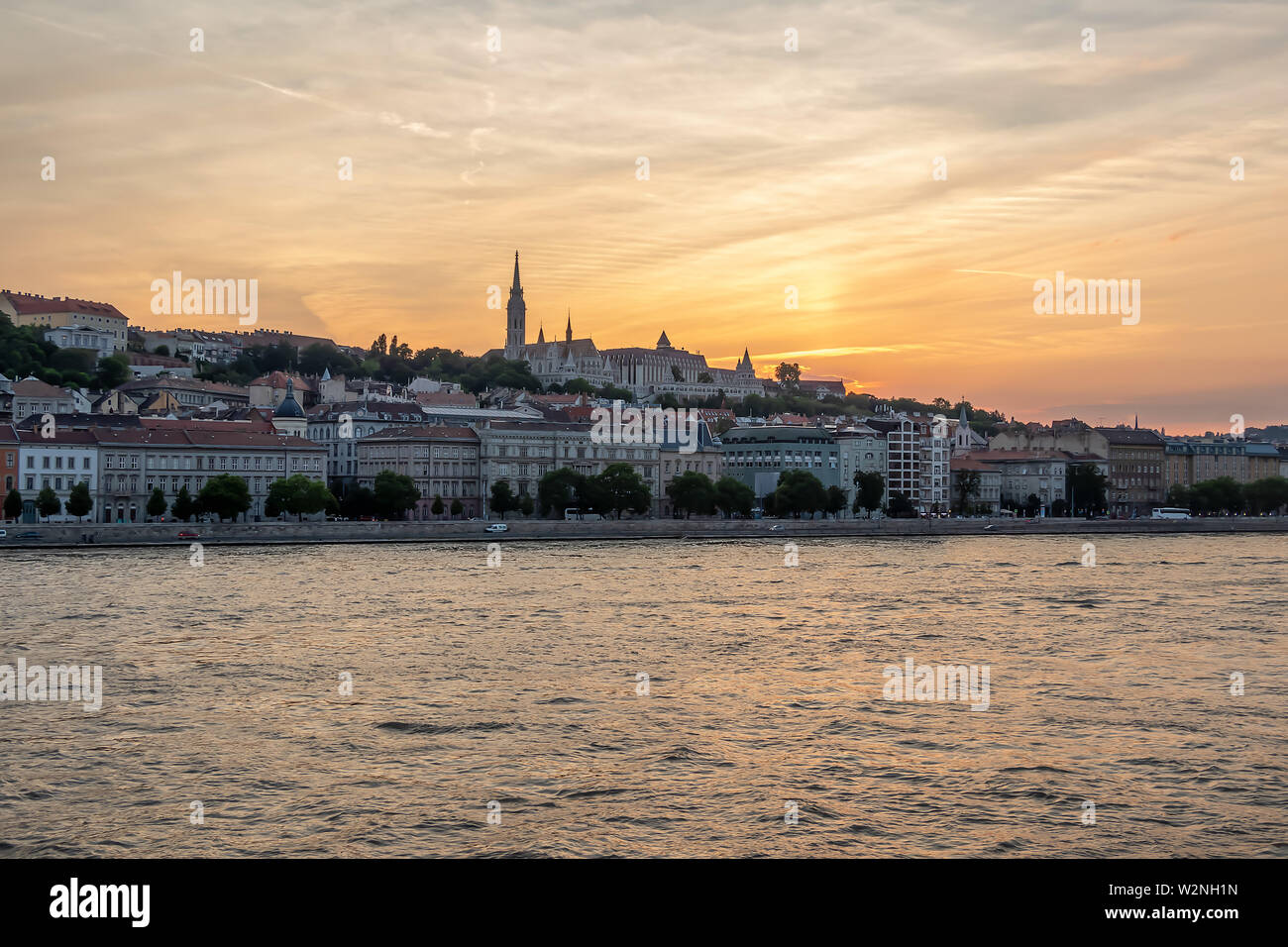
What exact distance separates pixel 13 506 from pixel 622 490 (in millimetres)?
35802

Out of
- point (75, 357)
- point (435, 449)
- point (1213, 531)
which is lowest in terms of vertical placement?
point (1213, 531)

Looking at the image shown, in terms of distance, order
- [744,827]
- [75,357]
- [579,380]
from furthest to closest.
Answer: [579,380] → [75,357] → [744,827]

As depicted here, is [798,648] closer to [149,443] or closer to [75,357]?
[149,443]

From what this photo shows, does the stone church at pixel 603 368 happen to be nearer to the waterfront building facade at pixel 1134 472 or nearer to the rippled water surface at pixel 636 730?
the waterfront building facade at pixel 1134 472

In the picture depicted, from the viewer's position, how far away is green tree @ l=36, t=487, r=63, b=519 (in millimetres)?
66750

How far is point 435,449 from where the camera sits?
89.8 m

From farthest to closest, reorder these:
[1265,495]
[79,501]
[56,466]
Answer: [1265,495] → [56,466] → [79,501]

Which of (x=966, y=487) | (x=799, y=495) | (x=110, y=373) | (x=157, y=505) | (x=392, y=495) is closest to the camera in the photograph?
(x=157, y=505)

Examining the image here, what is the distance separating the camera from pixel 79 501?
2640 inches

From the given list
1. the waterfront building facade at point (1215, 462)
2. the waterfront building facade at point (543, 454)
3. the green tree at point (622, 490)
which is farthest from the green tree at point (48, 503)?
the waterfront building facade at point (1215, 462)

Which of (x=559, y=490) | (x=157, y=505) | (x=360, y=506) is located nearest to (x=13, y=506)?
(x=157, y=505)

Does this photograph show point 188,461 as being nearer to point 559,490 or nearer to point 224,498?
point 224,498
